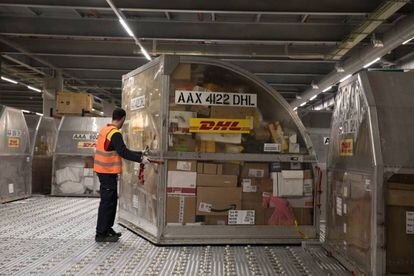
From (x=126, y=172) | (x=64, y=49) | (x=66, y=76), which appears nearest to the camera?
(x=126, y=172)

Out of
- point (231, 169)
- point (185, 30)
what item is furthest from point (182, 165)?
point (185, 30)

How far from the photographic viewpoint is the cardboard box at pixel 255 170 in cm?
568

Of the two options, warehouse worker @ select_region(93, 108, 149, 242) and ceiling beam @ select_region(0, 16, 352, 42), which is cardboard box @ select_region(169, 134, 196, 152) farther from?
ceiling beam @ select_region(0, 16, 352, 42)

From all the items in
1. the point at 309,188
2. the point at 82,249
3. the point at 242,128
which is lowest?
the point at 82,249

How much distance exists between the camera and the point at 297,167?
5.79m

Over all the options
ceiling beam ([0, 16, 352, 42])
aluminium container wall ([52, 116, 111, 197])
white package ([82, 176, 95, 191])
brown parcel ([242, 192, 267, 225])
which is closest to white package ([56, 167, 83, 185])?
aluminium container wall ([52, 116, 111, 197])

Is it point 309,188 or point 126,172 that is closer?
point 309,188

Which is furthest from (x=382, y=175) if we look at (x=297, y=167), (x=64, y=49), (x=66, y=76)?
A: (x=66, y=76)

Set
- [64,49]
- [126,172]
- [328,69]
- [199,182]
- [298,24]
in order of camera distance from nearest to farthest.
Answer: [199,182]
[126,172]
[298,24]
[64,49]
[328,69]

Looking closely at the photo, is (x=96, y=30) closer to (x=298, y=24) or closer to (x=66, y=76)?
(x=298, y=24)

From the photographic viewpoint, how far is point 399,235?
383 cm

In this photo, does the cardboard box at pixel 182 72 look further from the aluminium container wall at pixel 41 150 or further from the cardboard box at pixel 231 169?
the aluminium container wall at pixel 41 150

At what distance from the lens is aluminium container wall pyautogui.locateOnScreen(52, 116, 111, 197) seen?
10.5 meters

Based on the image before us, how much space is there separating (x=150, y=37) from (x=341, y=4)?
153 inches
